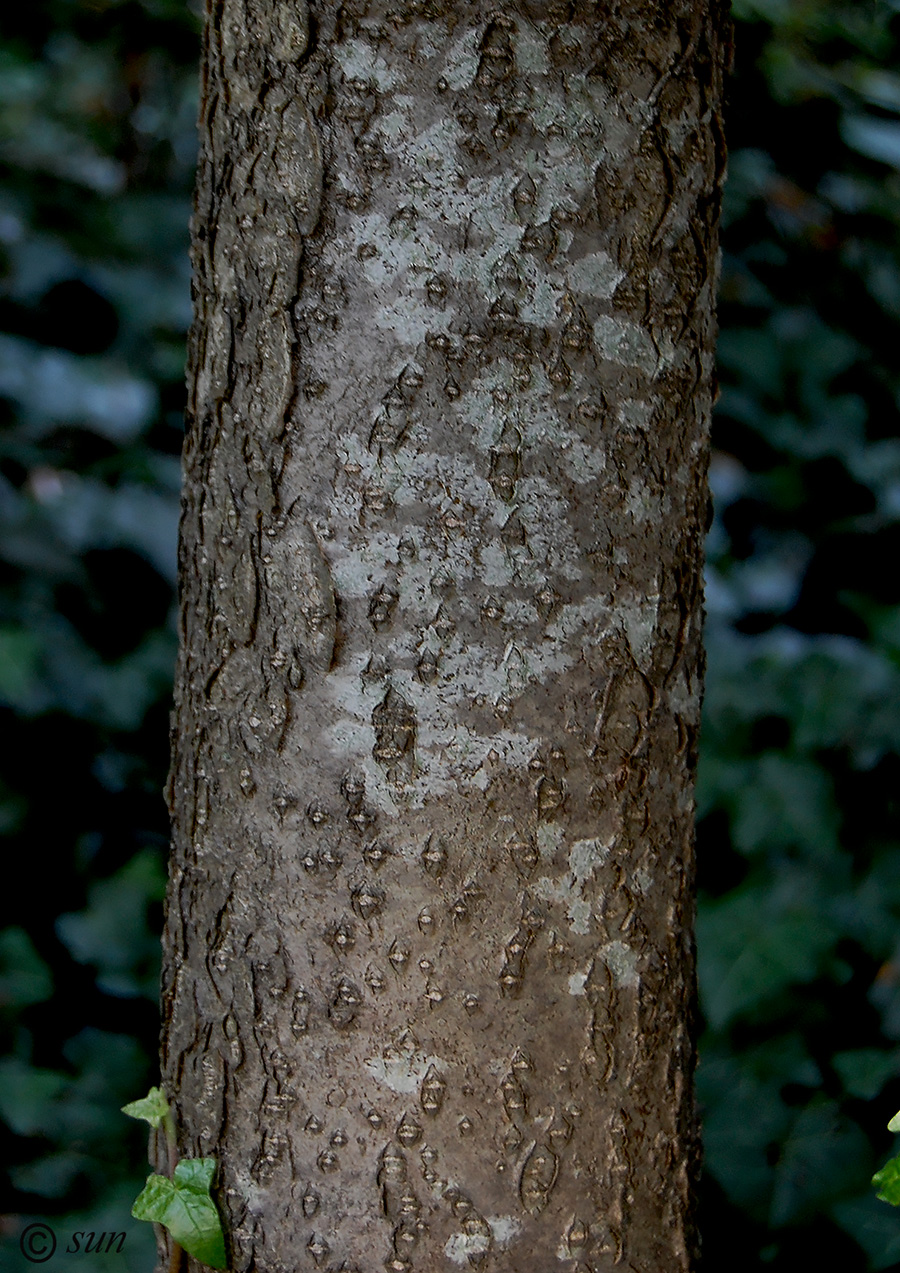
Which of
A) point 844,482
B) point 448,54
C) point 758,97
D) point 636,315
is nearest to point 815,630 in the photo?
point 844,482

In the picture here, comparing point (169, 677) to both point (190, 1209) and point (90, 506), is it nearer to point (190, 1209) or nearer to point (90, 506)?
point (90, 506)

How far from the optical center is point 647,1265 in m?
0.69

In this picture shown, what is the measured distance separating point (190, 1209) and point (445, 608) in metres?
0.41

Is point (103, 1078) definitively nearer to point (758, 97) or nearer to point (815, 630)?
point (815, 630)

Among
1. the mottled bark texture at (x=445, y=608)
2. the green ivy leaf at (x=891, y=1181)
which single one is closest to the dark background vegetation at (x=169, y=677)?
the green ivy leaf at (x=891, y=1181)

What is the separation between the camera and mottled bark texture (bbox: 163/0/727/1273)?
624 millimetres

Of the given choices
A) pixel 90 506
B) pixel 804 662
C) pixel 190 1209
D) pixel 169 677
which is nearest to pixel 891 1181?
pixel 190 1209

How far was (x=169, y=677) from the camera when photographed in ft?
5.15

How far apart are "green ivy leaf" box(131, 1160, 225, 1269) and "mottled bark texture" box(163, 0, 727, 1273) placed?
0.5 inches

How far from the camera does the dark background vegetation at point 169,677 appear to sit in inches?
57.7

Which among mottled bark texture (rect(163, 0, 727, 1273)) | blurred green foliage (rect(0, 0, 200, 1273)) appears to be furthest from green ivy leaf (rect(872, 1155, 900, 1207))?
blurred green foliage (rect(0, 0, 200, 1273))

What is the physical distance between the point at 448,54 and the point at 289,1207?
688 millimetres

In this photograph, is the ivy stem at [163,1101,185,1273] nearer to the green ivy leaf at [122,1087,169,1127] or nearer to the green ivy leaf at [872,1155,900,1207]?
the green ivy leaf at [122,1087,169,1127]

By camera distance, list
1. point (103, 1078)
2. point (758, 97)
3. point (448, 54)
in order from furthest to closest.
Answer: point (758, 97) < point (103, 1078) < point (448, 54)
